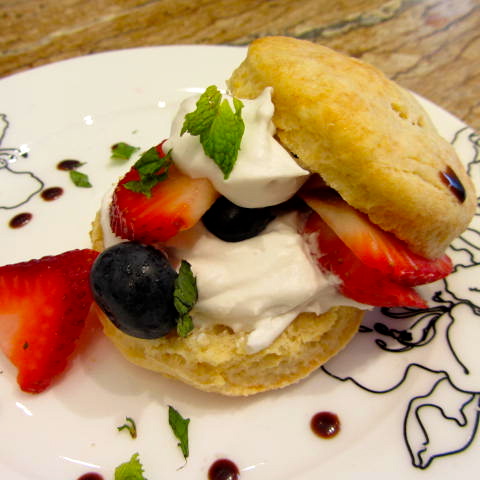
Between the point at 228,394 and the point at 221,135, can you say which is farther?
the point at 228,394

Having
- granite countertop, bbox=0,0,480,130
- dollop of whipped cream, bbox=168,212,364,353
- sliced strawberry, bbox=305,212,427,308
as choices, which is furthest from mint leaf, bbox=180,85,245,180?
granite countertop, bbox=0,0,480,130

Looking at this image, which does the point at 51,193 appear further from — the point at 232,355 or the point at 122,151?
the point at 232,355

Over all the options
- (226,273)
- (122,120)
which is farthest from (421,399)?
(122,120)

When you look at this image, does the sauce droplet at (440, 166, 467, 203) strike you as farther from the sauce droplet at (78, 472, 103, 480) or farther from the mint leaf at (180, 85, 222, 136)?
the sauce droplet at (78, 472, 103, 480)

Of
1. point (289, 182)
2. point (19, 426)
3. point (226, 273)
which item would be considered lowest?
→ point (19, 426)

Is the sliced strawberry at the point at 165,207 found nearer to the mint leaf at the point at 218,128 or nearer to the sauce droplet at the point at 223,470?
the mint leaf at the point at 218,128

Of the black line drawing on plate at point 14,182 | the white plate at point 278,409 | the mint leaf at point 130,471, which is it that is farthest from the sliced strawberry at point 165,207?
the black line drawing on plate at point 14,182

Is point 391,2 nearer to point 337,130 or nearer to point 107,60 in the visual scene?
point 107,60
